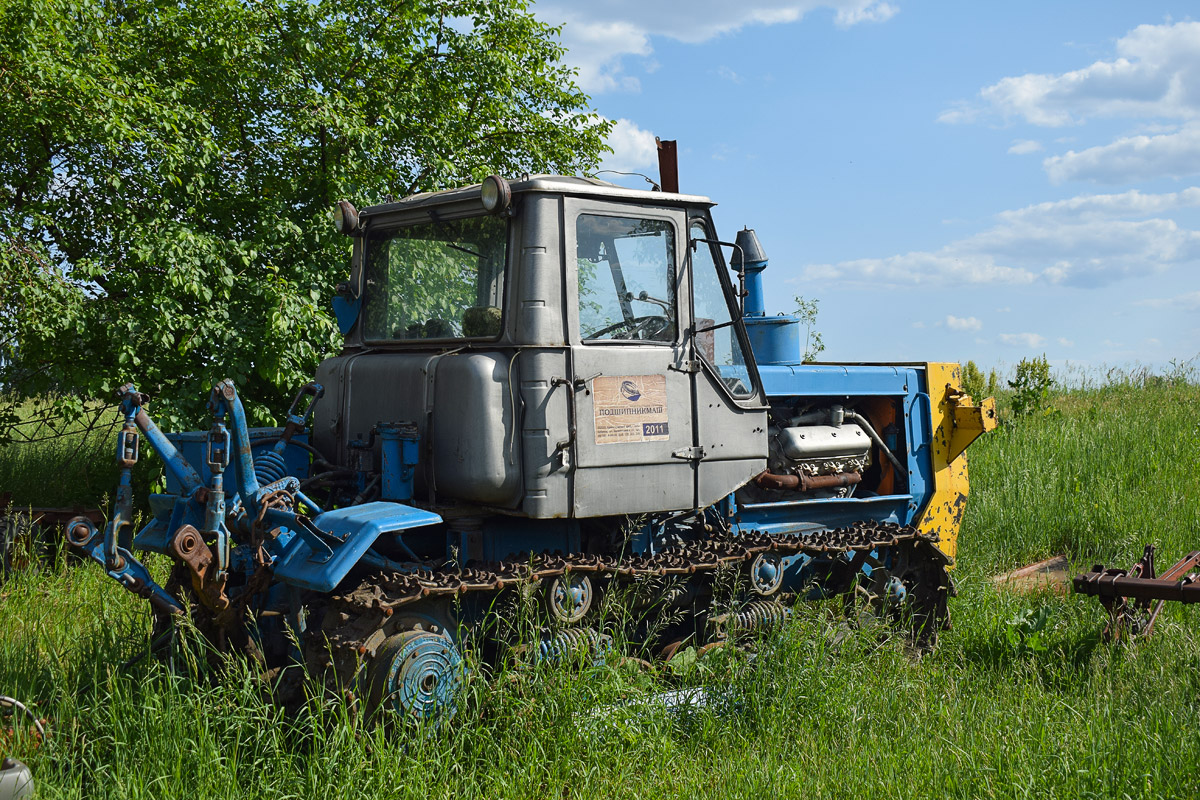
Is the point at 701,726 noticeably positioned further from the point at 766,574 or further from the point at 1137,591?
the point at 1137,591

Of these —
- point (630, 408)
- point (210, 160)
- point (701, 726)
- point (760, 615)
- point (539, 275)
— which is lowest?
point (701, 726)

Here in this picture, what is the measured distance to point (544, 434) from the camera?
4598 mm

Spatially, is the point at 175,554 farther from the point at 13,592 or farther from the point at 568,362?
the point at 13,592

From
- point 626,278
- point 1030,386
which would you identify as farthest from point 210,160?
point 1030,386

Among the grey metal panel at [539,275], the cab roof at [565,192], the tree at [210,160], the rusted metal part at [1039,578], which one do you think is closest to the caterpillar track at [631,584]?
the grey metal panel at [539,275]

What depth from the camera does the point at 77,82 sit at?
8.38 m

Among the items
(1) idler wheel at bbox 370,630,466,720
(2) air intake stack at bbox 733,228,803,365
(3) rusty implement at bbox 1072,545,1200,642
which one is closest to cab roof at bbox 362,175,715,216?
(2) air intake stack at bbox 733,228,803,365

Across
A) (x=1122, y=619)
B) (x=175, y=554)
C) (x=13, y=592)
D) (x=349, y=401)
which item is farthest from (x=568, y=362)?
(x=13, y=592)

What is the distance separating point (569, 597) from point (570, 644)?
214mm

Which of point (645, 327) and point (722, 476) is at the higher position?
point (645, 327)

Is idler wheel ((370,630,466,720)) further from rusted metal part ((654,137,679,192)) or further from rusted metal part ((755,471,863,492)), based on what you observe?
rusted metal part ((654,137,679,192))

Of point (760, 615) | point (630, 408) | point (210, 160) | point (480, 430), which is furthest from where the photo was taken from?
point (210, 160)

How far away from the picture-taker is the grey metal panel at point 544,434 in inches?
181

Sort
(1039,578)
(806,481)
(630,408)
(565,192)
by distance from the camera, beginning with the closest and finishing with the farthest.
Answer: (565,192) < (630,408) < (806,481) < (1039,578)
